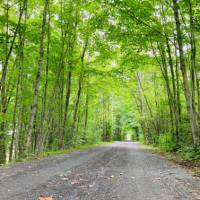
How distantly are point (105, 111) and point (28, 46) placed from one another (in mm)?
28419

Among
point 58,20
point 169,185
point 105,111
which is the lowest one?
point 169,185

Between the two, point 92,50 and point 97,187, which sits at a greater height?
point 92,50

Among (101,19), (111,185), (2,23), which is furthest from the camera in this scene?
(2,23)

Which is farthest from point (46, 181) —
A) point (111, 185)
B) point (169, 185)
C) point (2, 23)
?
point (2, 23)

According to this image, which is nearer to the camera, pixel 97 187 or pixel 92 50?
pixel 97 187

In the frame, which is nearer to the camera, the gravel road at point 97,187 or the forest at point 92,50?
the gravel road at point 97,187

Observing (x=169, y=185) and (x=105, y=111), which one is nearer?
(x=169, y=185)

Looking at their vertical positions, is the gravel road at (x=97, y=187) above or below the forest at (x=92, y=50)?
below

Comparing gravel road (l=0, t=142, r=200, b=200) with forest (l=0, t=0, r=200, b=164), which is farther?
forest (l=0, t=0, r=200, b=164)

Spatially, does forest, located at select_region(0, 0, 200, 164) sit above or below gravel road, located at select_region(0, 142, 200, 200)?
above

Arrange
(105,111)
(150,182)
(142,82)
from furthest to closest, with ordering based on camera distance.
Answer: (105,111) < (142,82) < (150,182)

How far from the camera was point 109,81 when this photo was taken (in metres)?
21.9

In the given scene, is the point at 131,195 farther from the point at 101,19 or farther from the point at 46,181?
the point at 101,19

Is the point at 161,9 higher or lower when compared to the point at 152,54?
higher
